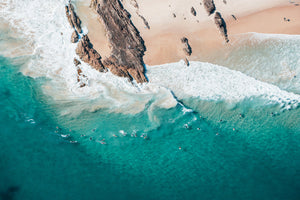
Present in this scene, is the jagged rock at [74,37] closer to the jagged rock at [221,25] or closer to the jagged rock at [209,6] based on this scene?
the jagged rock at [209,6]

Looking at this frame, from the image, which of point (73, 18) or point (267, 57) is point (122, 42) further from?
point (267, 57)

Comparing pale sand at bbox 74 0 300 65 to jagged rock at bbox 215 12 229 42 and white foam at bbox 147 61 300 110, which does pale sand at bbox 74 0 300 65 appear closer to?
jagged rock at bbox 215 12 229 42

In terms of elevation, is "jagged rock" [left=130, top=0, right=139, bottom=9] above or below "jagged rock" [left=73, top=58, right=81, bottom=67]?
above

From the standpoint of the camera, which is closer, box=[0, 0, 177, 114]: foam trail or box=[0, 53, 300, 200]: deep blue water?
box=[0, 53, 300, 200]: deep blue water

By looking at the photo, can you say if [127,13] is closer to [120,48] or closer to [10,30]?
[120,48]

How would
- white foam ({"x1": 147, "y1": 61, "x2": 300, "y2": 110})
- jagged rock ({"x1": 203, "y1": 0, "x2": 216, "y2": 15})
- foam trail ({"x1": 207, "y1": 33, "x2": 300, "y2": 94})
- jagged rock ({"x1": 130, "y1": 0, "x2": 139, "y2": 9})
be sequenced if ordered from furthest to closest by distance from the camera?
jagged rock ({"x1": 130, "y1": 0, "x2": 139, "y2": 9}) < jagged rock ({"x1": 203, "y1": 0, "x2": 216, "y2": 15}) < foam trail ({"x1": 207, "y1": 33, "x2": 300, "y2": 94}) < white foam ({"x1": 147, "y1": 61, "x2": 300, "y2": 110})

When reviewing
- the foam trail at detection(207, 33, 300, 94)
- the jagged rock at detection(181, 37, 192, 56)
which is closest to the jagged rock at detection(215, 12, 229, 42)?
the foam trail at detection(207, 33, 300, 94)

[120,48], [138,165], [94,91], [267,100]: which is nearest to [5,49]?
[94,91]

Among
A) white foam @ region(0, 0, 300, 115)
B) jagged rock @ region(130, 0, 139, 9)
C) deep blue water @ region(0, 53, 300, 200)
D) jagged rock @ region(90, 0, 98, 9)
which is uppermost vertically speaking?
jagged rock @ region(90, 0, 98, 9)

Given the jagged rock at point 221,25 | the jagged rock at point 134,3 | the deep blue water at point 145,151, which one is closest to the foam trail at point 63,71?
the deep blue water at point 145,151
